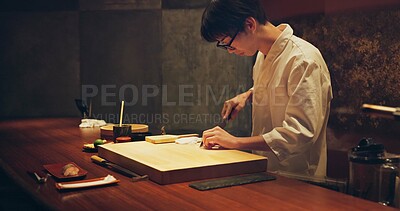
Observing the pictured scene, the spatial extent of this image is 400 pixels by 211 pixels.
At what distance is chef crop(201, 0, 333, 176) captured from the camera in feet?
7.23

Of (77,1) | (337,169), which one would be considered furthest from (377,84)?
(77,1)

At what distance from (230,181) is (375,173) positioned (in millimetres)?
552

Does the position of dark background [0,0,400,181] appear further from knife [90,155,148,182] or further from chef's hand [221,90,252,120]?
knife [90,155,148,182]

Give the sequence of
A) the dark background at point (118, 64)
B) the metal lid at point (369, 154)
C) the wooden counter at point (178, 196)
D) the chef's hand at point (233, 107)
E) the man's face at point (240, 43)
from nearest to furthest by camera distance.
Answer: the wooden counter at point (178, 196)
the metal lid at point (369, 154)
the man's face at point (240, 43)
the chef's hand at point (233, 107)
the dark background at point (118, 64)

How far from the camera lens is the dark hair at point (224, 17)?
90.7 inches

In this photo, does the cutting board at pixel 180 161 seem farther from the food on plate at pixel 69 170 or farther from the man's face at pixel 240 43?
the man's face at pixel 240 43

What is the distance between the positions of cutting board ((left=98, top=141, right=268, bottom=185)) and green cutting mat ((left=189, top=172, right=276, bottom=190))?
0.18 ft

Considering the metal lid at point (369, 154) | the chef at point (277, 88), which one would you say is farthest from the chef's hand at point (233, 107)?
the metal lid at point (369, 154)

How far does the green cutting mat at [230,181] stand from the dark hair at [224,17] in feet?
2.61

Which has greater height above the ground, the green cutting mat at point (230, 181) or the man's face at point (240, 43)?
the man's face at point (240, 43)

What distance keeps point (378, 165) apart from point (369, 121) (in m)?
2.22

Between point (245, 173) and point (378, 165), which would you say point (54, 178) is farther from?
point (378, 165)

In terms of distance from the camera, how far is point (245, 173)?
200 cm

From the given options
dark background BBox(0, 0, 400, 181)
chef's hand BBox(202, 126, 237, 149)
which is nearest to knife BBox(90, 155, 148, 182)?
chef's hand BBox(202, 126, 237, 149)
